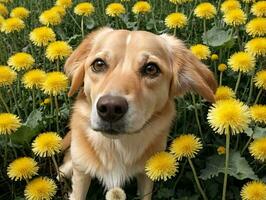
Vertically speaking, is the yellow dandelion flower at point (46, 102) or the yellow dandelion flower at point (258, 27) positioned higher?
the yellow dandelion flower at point (258, 27)

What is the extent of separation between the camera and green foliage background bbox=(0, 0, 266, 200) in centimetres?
267

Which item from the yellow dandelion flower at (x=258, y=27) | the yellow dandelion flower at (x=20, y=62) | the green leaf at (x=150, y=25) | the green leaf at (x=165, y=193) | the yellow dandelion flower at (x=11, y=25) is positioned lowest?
the green leaf at (x=165, y=193)

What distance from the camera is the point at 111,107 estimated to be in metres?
2.12

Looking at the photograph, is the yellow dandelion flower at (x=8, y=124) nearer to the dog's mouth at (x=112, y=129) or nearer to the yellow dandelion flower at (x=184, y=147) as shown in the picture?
the dog's mouth at (x=112, y=129)

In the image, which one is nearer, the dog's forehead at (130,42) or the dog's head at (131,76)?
the dog's head at (131,76)

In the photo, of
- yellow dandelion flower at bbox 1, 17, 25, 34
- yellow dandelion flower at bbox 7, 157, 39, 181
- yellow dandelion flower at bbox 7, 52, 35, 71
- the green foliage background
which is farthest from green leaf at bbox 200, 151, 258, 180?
yellow dandelion flower at bbox 1, 17, 25, 34

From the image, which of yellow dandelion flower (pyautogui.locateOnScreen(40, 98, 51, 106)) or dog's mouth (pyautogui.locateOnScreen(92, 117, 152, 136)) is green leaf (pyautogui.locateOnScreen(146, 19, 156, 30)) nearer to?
yellow dandelion flower (pyautogui.locateOnScreen(40, 98, 51, 106))

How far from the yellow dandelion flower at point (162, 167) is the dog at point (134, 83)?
20 cm

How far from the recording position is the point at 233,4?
318cm

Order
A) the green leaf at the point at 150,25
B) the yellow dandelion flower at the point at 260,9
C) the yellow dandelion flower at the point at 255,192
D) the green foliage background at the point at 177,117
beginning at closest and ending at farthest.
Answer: the yellow dandelion flower at the point at 255,192 → the green foliage background at the point at 177,117 → the yellow dandelion flower at the point at 260,9 → the green leaf at the point at 150,25

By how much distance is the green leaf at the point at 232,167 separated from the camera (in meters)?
2.42

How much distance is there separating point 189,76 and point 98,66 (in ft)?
1.55

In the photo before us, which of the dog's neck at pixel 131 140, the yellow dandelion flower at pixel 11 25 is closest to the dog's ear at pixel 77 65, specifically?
the dog's neck at pixel 131 140

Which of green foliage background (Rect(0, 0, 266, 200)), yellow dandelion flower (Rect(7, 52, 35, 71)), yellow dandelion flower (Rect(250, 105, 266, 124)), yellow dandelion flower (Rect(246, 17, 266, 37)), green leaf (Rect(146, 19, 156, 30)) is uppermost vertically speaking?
yellow dandelion flower (Rect(246, 17, 266, 37))
